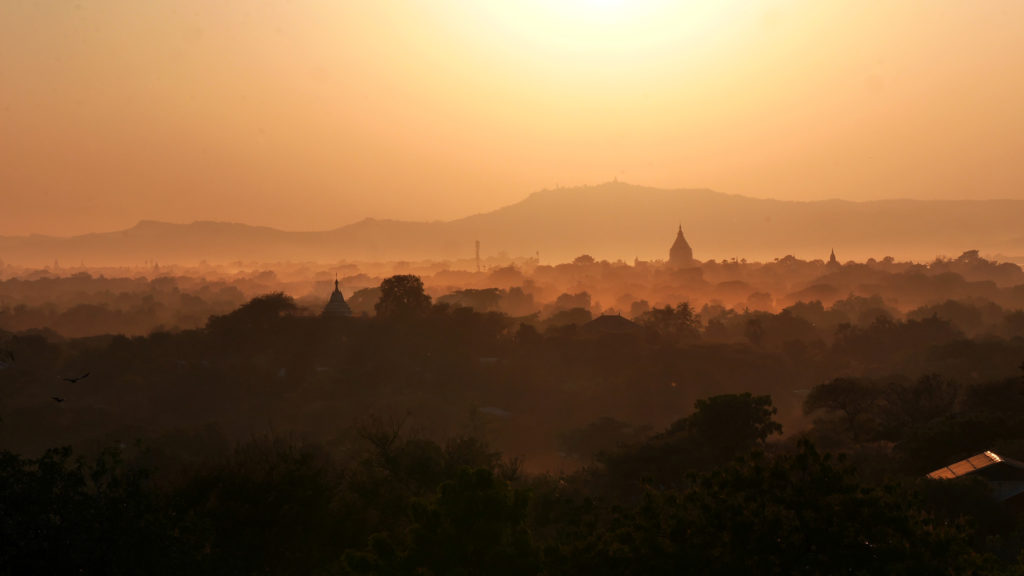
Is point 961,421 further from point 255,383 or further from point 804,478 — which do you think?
point 255,383

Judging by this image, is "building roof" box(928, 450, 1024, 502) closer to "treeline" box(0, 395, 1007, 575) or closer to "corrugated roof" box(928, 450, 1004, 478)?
"corrugated roof" box(928, 450, 1004, 478)

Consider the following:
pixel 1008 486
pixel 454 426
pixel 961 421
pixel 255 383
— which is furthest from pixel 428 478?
pixel 255 383

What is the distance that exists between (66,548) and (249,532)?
5.41m

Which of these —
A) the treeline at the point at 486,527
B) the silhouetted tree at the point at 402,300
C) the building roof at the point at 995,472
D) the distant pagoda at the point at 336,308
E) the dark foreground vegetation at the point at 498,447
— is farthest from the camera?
the distant pagoda at the point at 336,308

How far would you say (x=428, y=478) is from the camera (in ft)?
87.7

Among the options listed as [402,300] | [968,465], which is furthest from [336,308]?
[968,465]

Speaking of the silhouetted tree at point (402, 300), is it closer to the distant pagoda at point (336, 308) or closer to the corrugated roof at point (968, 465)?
the distant pagoda at point (336, 308)

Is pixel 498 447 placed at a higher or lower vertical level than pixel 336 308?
lower

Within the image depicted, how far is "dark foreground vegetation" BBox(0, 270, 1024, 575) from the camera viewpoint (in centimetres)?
1484

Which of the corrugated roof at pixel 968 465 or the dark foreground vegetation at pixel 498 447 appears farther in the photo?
the corrugated roof at pixel 968 465

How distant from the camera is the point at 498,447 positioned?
50.1 m

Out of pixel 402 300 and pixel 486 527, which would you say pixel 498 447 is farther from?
pixel 486 527

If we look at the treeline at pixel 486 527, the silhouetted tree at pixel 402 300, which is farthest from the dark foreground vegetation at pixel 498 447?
Result: the silhouetted tree at pixel 402 300

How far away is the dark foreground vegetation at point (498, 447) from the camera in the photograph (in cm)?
1484
